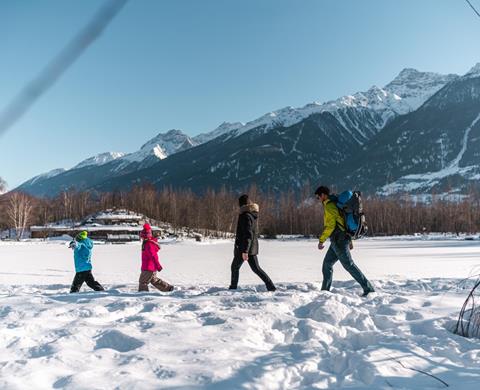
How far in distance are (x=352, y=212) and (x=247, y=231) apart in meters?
2.08

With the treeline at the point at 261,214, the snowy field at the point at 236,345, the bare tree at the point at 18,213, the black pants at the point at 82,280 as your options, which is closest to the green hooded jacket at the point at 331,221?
the snowy field at the point at 236,345

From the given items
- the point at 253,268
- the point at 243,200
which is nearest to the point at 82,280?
the point at 253,268

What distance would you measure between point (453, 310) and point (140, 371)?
472 cm

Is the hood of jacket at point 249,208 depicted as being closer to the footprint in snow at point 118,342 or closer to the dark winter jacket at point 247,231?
the dark winter jacket at point 247,231

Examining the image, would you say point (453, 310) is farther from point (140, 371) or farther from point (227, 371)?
point (140, 371)

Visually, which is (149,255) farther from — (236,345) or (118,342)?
(236,345)

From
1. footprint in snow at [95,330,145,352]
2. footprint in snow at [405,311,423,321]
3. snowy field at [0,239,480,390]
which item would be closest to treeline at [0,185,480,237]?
snowy field at [0,239,480,390]

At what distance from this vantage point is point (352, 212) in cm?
757

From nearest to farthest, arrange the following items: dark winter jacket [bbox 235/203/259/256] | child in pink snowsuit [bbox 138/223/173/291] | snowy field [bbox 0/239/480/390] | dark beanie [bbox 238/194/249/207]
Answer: snowy field [bbox 0/239/480/390] → dark winter jacket [bbox 235/203/259/256] → dark beanie [bbox 238/194/249/207] → child in pink snowsuit [bbox 138/223/173/291]

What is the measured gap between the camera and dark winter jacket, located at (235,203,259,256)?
824 centimetres

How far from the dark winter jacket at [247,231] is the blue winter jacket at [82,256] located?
3678mm

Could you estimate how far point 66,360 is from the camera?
3.92 meters

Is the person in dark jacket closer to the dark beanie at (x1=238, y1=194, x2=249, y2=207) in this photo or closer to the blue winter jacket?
the dark beanie at (x1=238, y1=194, x2=249, y2=207)

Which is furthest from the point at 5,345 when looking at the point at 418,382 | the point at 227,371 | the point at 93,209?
the point at 93,209
